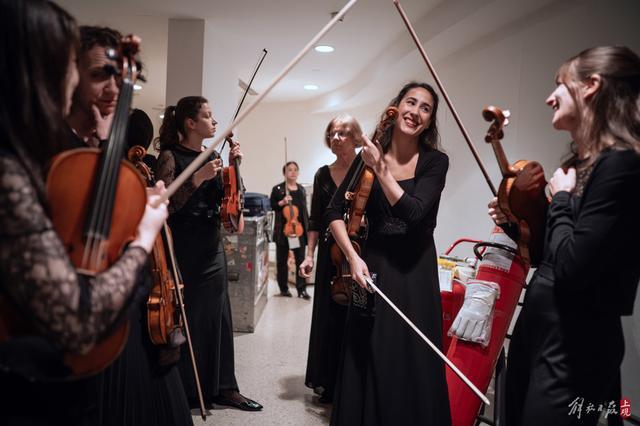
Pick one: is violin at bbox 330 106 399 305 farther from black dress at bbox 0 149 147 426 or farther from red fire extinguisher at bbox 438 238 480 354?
black dress at bbox 0 149 147 426

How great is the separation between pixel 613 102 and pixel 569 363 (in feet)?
2.22

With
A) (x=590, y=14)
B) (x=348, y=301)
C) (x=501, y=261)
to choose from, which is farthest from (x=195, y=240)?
(x=590, y=14)

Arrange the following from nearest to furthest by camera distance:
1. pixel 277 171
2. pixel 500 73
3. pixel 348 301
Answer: pixel 348 301, pixel 500 73, pixel 277 171

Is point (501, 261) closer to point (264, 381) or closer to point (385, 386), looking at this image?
point (385, 386)

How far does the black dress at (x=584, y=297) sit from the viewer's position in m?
1.08

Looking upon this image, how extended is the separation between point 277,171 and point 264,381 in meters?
6.22

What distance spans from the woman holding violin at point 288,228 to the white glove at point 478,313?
135 inches

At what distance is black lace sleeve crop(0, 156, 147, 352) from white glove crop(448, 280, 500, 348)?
170cm

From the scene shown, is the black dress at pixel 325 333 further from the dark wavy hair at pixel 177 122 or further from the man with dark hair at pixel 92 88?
the man with dark hair at pixel 92 88

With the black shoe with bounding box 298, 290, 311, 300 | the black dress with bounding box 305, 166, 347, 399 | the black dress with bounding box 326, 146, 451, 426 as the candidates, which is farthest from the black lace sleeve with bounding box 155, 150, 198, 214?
the black shoe with bounding box 298, 290, 311, 300

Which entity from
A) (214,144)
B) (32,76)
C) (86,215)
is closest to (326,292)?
(214,144)

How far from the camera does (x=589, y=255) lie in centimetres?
108

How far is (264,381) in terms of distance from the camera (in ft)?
10.1

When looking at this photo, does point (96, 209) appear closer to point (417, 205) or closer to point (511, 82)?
point (417, 205)
